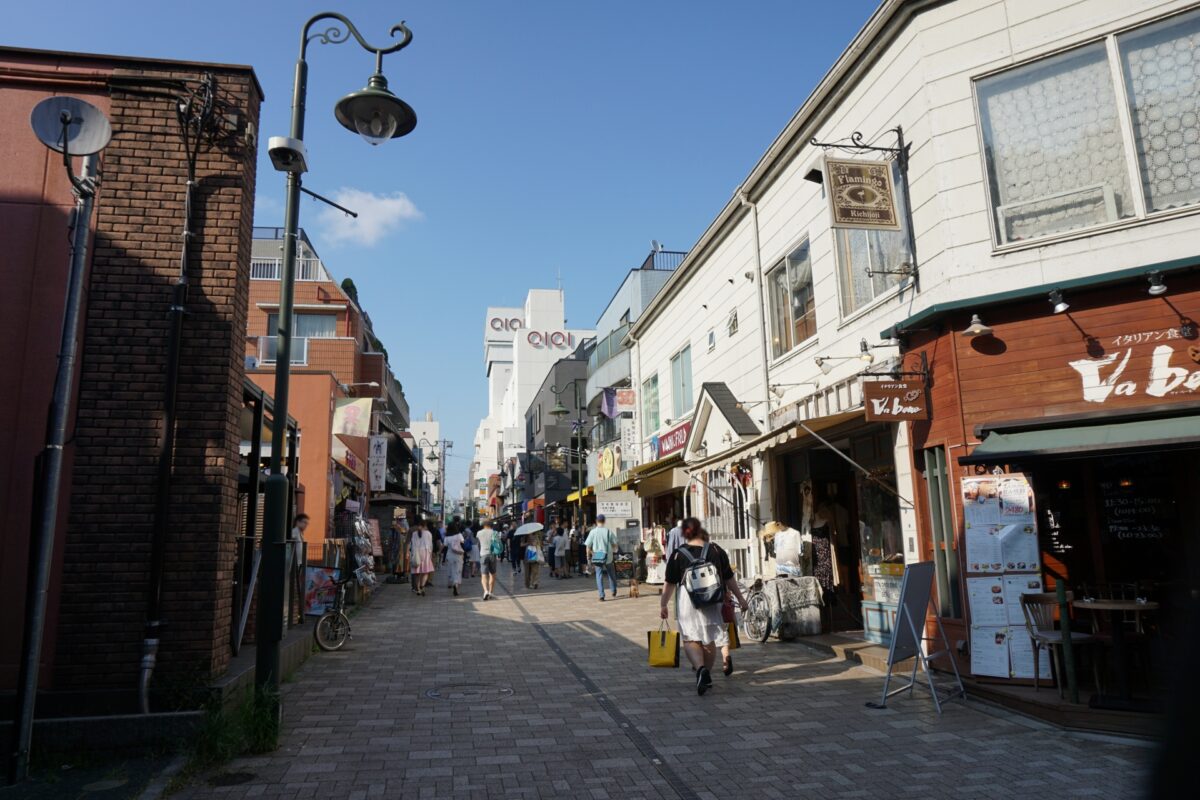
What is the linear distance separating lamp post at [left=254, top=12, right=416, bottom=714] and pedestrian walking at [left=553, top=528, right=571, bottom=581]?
856 inches

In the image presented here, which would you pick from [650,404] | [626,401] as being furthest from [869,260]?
[626,401]

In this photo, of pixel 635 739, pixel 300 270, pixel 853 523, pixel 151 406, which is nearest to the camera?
pixel 635 739

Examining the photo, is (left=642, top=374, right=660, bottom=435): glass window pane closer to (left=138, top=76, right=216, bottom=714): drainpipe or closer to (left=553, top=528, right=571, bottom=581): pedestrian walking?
(left=553, top=528, right=571, bottom=581): pedestrian walking

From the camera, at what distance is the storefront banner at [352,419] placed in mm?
21828

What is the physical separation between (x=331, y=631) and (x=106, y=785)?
21.2 feet

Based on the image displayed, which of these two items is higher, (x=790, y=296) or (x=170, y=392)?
(x=790, y=296)

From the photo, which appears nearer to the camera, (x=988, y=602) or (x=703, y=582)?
(x=988, y=602)

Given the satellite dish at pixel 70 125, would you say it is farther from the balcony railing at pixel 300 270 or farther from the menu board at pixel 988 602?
the balcony railing at pixel 300 270

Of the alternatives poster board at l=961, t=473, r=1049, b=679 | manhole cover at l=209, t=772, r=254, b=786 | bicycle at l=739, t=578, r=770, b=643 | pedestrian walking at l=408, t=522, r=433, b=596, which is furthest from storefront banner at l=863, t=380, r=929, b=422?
pedestrian walking at l=408, t=522, r=433, b=596

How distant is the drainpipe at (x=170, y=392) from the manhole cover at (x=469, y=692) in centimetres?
295

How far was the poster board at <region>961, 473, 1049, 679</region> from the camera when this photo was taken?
836cm

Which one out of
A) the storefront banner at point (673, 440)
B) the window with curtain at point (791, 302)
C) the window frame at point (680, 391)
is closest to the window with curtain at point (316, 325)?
the storefront banner at point (673, 440)

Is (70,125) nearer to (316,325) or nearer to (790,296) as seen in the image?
(790,296)

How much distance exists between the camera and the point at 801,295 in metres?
13.8
